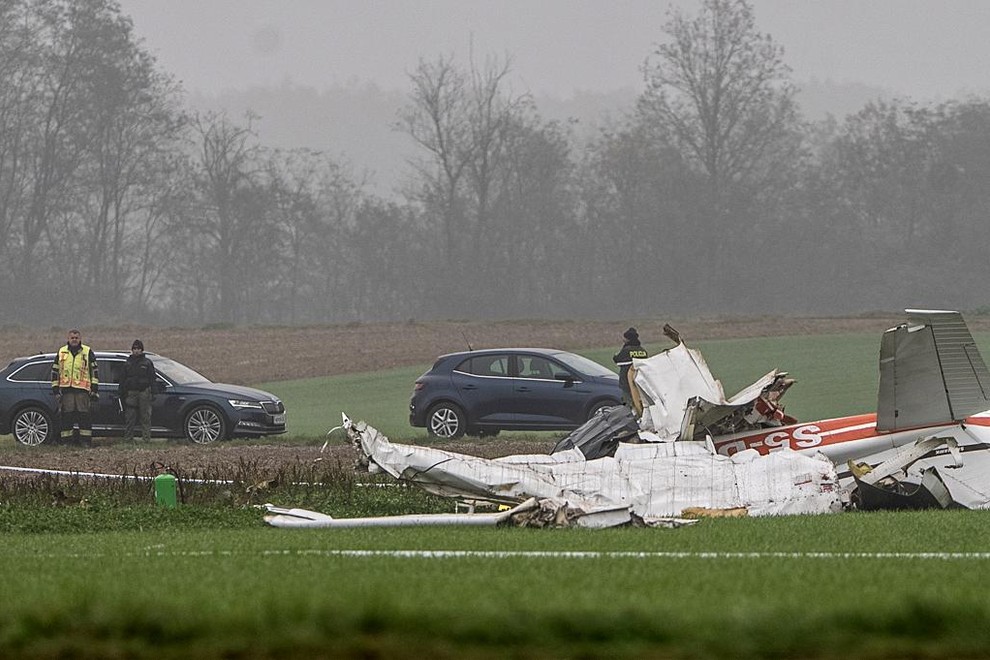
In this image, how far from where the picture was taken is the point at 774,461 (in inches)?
525

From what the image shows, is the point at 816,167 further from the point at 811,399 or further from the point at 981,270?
the point at 811,399

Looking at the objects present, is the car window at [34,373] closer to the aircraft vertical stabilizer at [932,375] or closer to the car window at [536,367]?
the car window at [536,367]

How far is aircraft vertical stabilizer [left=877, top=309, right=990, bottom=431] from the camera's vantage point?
44.4 ft

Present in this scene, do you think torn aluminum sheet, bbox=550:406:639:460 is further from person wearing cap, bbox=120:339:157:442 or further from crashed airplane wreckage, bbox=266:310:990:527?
person wearing cap, bbox=120:339:157:442

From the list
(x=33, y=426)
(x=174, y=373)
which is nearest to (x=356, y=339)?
(x=174, y=373)

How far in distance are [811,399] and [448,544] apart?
2467 centimetres

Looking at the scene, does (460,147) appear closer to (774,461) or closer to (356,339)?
(356,339)

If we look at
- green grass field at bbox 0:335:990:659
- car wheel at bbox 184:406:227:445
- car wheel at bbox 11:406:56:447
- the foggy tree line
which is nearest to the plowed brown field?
car wheel at bbox 184:406:227:445

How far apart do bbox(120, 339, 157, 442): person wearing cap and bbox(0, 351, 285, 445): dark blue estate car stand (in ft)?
0.65

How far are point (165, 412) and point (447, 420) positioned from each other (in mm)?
4990

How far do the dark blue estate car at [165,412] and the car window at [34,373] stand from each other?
0.02m

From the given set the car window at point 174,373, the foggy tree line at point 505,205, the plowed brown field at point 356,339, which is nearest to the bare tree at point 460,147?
the foggy tree line at point 505,205

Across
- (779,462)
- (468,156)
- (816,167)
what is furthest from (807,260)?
(779,462)

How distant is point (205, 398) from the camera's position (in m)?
26.3
